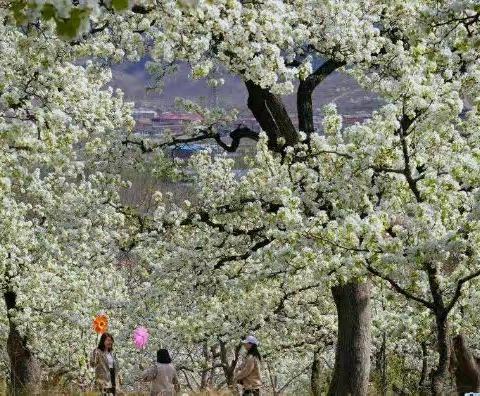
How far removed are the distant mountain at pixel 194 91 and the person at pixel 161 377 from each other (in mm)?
4351

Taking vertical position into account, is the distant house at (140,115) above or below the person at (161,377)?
above

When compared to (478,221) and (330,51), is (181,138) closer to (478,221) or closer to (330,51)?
(330,51)

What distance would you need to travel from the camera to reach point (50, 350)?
93.8ft

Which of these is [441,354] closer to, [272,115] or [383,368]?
[272,115]

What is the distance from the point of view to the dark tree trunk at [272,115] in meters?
13.2

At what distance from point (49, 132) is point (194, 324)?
12.0 metres

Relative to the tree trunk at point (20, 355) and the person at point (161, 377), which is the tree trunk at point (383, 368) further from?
the tree trunk at point (20, 355)

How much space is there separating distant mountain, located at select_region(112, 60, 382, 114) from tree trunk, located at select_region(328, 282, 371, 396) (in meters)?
3.10

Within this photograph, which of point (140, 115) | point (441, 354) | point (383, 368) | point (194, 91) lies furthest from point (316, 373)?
point (194, 91)

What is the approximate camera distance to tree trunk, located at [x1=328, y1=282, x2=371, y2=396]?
12914 mm

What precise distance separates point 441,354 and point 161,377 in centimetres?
469

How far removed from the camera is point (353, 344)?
512 inches

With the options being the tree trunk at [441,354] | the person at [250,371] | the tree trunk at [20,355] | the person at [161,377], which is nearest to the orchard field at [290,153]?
the tree trunk at [441,354]

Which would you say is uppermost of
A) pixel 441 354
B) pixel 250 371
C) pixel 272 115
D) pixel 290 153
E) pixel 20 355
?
pixel 272 115
